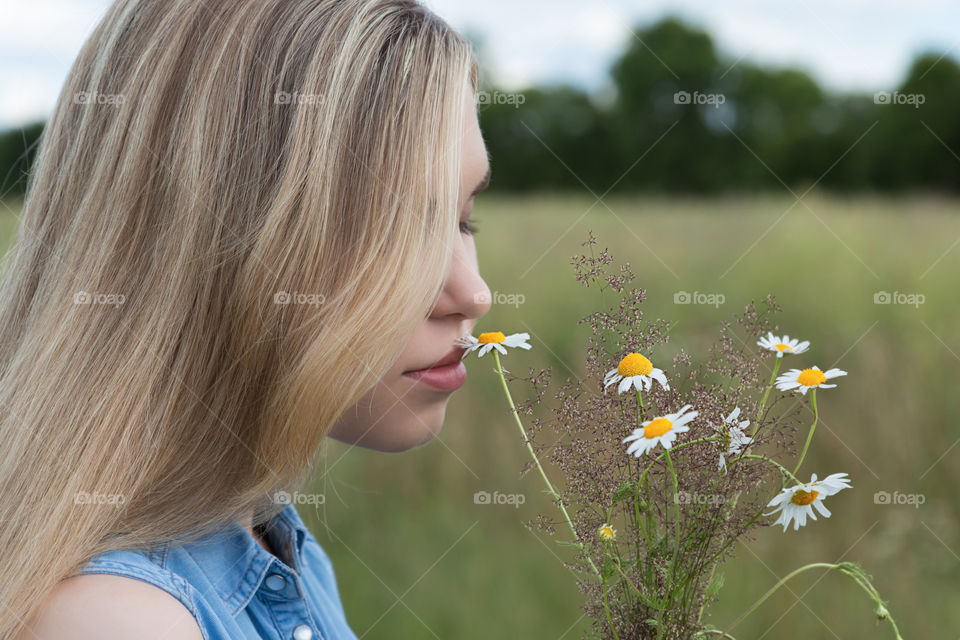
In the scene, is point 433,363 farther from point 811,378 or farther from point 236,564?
point 811,378

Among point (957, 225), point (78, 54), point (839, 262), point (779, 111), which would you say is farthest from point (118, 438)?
point (779, 111)

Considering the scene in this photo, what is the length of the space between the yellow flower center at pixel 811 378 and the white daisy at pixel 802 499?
9 cm

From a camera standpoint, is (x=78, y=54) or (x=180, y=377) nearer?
(x=180, y=377)

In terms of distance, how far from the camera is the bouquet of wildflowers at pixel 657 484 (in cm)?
73

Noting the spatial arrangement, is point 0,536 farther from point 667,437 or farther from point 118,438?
point 667,437

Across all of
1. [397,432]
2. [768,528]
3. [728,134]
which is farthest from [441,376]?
[728,134]

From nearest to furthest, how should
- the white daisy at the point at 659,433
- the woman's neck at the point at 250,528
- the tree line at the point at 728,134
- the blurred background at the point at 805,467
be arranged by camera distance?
the white daisy at the point at 659,433
the woman's neck at the point at 250,528
the blurred background at the point at 805,467
the tree line at the point at 728,134

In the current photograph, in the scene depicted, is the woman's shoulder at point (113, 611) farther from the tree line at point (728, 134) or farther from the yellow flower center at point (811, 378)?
the tree line at point (728, 134)

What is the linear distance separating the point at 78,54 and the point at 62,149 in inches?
5.9

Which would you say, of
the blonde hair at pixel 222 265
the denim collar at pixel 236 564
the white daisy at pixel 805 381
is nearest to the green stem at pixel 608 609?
the white daisy at pixel 805 381

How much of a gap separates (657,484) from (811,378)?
0.63 feet

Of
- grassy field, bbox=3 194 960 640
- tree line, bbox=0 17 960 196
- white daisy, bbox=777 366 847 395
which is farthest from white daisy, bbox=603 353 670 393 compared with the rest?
tree line, bbox=0 17 960 196

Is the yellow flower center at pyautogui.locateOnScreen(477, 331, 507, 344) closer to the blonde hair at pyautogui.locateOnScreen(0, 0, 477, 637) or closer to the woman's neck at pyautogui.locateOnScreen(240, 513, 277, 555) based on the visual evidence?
the blonde hair at pyautogui.locateOnScreen(0, 0, 477, 637)

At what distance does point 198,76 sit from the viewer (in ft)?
3.28
